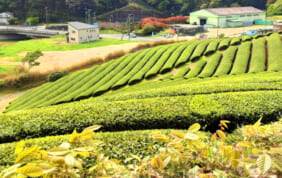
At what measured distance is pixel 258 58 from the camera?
81.1 feet

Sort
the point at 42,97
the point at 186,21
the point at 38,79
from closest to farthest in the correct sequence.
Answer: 1. the point at 42,97
2. the point at 38,79
3. the point at 186,21

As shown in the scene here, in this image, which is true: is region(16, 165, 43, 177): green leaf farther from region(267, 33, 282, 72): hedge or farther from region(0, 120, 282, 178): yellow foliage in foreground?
region(267, 33, 282, 72): hedge

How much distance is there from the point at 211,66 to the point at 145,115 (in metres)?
19.7

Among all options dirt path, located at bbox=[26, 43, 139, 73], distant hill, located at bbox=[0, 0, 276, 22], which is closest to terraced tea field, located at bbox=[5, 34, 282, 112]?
dirt path, located at bbox=[26, 43, 139, 73]

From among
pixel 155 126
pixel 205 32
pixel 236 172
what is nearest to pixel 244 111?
pixel 155 126

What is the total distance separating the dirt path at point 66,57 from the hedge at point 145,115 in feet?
120

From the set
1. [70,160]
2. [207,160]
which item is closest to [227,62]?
[207,160]

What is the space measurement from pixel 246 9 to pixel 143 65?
182ft

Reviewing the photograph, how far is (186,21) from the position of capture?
84.1 meters

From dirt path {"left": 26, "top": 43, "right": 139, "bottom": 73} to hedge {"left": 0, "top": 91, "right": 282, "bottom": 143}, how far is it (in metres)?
36.5

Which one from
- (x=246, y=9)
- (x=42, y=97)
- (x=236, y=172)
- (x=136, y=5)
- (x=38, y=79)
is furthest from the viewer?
(x=136, y=5)

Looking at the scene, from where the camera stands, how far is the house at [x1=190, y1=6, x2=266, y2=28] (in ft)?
226

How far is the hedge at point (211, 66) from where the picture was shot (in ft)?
74.0

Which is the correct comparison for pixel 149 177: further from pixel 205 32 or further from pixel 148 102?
pixel 205 32
